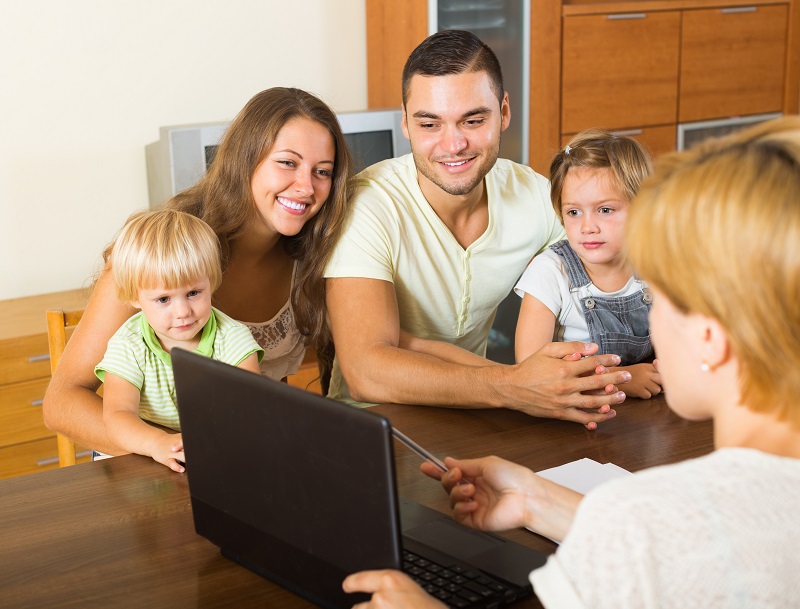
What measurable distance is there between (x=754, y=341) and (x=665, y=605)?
228mm

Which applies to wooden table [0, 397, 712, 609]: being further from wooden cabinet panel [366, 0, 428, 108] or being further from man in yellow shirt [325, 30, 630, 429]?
wooden cabinet panel [366, 0, 428, 108]

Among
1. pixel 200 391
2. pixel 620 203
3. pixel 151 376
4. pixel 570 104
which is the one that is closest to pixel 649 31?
pixel 570 104

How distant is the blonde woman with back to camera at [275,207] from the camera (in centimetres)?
195

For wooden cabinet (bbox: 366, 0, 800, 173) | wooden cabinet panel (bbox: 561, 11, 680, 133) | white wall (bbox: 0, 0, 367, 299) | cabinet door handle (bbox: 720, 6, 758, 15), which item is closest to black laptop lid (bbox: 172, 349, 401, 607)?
white wall (bbox: 0, 0, 367, 299)

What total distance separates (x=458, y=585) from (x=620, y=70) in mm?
3217

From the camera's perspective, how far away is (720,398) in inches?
35.6

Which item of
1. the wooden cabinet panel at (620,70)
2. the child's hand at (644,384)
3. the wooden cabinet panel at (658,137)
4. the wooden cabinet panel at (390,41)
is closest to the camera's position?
the child's hand at (644,384)

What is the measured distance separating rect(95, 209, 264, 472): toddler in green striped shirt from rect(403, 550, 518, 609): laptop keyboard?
0.63 meters

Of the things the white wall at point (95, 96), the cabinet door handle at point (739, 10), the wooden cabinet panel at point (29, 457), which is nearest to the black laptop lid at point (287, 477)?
the wooden cabinet panel at point (29, 457)

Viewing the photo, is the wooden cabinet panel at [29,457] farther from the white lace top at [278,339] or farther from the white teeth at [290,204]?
the white teeth at [290,204]

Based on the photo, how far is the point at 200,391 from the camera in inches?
44.4

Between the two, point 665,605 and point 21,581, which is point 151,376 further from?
point 665,605

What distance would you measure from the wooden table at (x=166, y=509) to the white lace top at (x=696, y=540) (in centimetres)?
28

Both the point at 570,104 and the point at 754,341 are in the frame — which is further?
the point at 570,104
